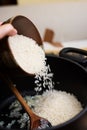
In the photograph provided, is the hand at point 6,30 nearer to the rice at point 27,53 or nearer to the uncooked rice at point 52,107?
the rice at point 27,53

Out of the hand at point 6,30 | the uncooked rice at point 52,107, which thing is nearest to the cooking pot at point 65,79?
the uncooked rice at point 52,107

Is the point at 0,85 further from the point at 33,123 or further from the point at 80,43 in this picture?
the point at 80,43

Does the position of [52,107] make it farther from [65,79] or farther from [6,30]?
[6,30]

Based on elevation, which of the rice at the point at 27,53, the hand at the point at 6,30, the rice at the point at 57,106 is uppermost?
the hand at the point at 6,30

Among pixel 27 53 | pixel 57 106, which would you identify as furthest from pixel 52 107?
pixel 27 53

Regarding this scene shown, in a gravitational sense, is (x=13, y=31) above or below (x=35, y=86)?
above

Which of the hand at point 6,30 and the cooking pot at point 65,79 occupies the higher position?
the hand at point 6,30

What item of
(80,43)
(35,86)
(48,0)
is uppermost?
(48,0)

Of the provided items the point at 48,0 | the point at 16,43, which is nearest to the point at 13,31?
the point at 16,43
